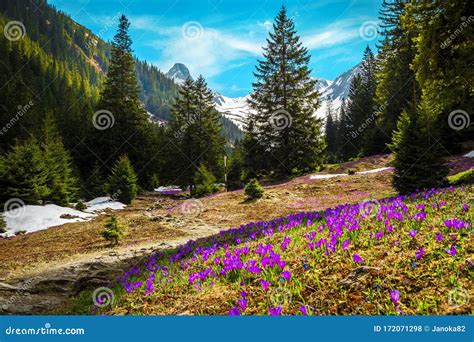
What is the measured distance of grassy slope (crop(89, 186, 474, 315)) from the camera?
3.15 m

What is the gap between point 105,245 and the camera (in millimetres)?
12195

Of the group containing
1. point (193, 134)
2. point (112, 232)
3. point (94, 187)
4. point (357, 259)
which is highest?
point (193, 134)

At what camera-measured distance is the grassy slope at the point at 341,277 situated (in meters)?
3.15

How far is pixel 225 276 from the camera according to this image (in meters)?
4.74

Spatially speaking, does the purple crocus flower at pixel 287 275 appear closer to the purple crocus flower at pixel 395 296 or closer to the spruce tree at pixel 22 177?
the purple crocus flower at pixel 395 296

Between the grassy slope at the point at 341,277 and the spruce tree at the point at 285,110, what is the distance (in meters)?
28.1

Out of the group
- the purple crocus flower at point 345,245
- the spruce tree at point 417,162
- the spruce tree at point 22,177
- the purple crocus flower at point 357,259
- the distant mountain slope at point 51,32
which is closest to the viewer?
the purple crocus flower at point 357,259

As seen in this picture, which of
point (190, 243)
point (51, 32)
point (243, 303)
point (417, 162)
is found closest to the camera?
point (243, 303)

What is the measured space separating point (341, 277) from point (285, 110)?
33.2m

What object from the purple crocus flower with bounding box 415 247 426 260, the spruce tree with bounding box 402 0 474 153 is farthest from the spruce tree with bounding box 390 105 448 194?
the purple crocus flower with bounding box 415 247 426 260

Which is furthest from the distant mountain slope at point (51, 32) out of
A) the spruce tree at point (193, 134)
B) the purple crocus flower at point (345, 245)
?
the purple crocus flower at point (345, 245)

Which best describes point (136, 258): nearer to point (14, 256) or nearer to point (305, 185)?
point (14, 256)

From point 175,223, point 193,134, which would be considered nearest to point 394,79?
point 193,134

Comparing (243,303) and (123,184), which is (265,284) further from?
(123,184)
